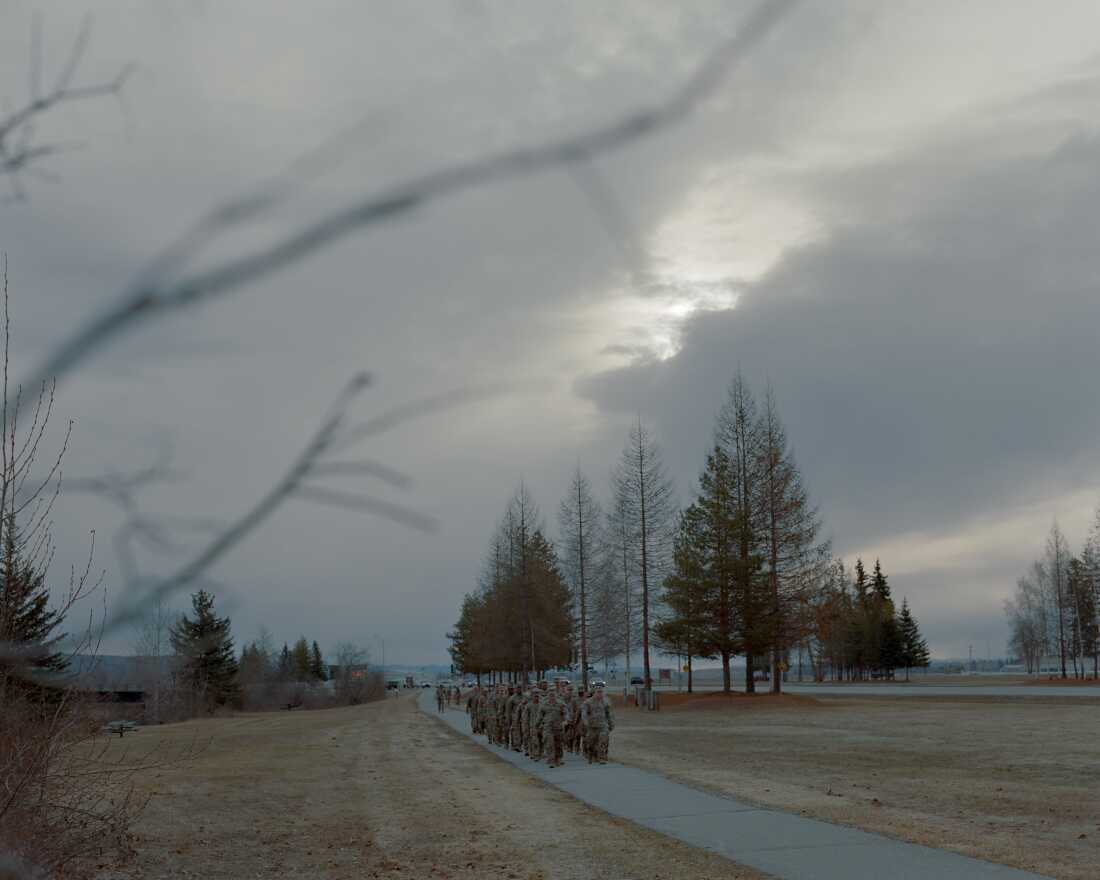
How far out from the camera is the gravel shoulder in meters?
12.1

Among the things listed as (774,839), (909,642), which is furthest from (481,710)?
(909,642)

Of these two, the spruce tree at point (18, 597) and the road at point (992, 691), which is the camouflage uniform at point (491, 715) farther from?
the spruce tree at point (18, 597)

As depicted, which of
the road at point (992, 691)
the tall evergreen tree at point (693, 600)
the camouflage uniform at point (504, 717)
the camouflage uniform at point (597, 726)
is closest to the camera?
the camouflage uniform at point (597, 726)

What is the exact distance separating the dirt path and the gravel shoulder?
294cm

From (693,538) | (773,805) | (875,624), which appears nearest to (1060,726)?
(773,805)

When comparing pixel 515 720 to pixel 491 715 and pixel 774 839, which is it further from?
pixel 774 839

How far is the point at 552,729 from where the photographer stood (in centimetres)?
2284

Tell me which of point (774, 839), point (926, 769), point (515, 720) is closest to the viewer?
point (774, 839)

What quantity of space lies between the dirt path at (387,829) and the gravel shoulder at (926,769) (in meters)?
2.94

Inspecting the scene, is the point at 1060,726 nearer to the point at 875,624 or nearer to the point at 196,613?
the point at 196,613

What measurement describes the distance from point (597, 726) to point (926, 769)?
679cm

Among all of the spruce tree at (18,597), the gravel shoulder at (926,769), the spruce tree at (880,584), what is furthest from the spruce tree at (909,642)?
the spruce tree at (18,597)

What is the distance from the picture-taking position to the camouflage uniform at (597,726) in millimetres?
22406

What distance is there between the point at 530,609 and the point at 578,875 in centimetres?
5938
